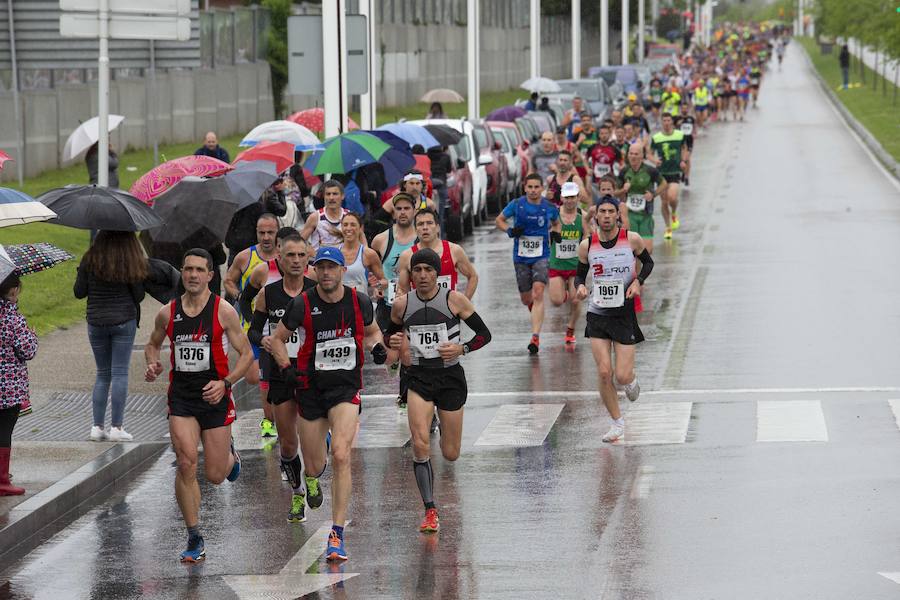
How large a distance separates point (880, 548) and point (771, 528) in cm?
75

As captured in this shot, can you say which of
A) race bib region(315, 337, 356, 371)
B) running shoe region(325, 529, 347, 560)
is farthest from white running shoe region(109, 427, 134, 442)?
running shoe region(325, 529, 347, 560)

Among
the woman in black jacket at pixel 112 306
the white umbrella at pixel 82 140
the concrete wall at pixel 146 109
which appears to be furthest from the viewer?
the concrete wall at pixel 146 109

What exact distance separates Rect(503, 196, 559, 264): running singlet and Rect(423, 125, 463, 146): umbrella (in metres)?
A: 9.52

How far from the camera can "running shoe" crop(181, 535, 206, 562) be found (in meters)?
10.3

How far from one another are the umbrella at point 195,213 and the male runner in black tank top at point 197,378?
12.1ft

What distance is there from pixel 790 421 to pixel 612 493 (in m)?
2.80

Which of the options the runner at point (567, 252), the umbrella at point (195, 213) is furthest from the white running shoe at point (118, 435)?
the runner at point (567, 252)

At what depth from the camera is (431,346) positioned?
1106cm

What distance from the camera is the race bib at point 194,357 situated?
10508 millimetres

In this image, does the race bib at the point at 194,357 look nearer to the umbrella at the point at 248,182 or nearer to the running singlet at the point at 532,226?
the umbrella at the point at 248,182

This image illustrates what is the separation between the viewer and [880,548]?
9.98 meters

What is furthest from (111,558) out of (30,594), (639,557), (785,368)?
(785,368)

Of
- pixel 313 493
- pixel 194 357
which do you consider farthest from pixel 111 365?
pixel 194 357

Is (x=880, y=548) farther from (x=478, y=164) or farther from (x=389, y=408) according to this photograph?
(x=478, y=164)
